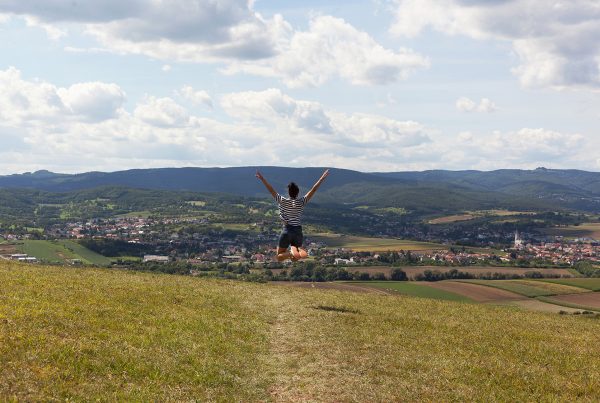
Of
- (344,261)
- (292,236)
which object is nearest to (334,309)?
(292,236)

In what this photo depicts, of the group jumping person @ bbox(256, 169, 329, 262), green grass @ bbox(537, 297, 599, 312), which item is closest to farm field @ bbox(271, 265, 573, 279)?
green grass @ bbox(537, 297, 599, 312)

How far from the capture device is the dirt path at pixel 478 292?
8043cm

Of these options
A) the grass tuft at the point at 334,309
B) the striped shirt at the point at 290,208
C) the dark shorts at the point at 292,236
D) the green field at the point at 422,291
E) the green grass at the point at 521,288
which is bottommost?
the green grass at the point at 521,288

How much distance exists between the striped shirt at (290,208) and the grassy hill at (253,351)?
198 inches

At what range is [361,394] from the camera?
13680 mm

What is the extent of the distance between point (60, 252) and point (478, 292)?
12093cm

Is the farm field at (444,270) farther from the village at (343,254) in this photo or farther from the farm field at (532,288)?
the farm field at (532,288)

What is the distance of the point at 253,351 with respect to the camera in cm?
1788

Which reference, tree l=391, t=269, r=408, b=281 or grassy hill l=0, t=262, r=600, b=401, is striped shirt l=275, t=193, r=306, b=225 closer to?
grassy hill l=0, t=262, r=600, b=401

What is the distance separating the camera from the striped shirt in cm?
2344

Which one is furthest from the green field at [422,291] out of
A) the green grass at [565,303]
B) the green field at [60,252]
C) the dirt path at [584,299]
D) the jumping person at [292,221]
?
the green field at [60,252]

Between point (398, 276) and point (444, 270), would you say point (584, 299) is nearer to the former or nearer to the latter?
point (398, 276)

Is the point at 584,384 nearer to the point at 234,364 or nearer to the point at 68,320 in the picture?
the point at 234,364

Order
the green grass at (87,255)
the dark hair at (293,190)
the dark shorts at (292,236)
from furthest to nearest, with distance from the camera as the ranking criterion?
the green grass at (87,255) < the dark shorts at (292,236) < the dark hair at (293,190)
